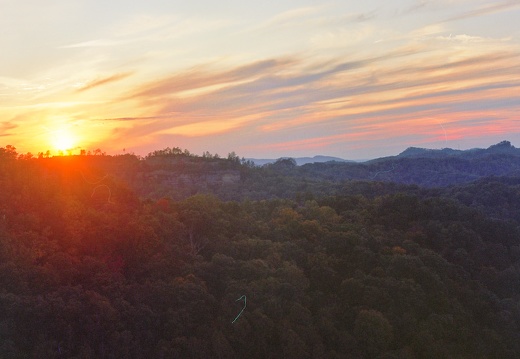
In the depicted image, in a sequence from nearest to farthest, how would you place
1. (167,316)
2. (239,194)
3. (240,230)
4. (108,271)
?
(167,316) < (108,271) < (240,230) < (239,194)

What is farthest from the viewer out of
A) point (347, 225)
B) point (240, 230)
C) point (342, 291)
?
point (347, 225)

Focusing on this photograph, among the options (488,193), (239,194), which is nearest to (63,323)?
(239,194)

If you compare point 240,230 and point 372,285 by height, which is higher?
point 240,230

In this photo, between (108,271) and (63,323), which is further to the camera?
(108,271)

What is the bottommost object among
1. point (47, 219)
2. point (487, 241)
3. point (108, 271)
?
point (487, 241)

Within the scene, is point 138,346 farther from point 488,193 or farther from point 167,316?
point 488,193

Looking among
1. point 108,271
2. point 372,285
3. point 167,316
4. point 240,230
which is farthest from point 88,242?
point 372,285
